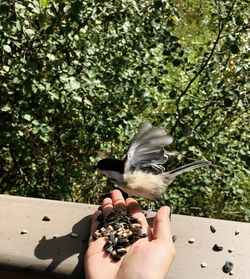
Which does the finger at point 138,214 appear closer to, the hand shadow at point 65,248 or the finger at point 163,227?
the finger at point 163,227

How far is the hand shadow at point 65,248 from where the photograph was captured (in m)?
1.63

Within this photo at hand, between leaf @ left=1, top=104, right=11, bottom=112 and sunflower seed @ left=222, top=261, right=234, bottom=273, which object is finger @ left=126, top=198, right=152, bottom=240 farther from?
leaf @ left=1, top=104, right=11, bottom=112

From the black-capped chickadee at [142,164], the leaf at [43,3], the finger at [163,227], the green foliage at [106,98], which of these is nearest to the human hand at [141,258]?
the finger at [163,227]

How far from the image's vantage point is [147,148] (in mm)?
1975

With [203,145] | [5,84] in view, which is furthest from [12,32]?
[203,145]

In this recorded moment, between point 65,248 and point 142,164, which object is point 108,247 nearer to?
point 65,248

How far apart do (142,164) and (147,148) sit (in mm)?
115

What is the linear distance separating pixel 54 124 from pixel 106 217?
1.12m

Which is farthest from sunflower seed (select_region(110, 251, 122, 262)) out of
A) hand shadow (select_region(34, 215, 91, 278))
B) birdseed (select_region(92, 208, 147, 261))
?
hand shadow (select_region(34, 215, 91, 278))

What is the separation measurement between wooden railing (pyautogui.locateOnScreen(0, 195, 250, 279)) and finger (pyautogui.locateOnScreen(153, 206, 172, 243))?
0.10 m

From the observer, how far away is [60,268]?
5.32 feet

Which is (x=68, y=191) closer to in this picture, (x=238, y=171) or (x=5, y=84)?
(x=5, y=84)

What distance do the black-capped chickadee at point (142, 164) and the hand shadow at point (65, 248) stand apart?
0.27 meters

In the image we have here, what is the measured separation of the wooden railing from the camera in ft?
5.34
